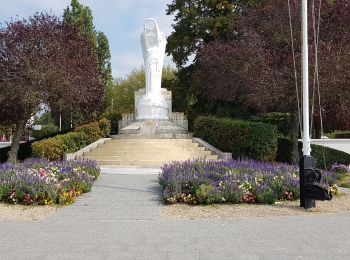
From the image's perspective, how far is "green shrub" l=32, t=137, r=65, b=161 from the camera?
17.9 metres

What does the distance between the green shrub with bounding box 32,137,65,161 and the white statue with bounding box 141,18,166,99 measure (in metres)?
10.0

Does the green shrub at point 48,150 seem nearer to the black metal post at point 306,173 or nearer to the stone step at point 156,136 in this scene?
the stone step at point 156,136

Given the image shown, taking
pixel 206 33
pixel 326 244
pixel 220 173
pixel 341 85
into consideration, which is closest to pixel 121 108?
pixel 206 33

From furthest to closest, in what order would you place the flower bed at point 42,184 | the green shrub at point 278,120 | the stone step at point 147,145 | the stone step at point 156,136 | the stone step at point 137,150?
the green shrub at point 278,120, the stone step at point 156,136, the stone step at point 147,145, the stone step at point 137,150, the flower bed at point 42,184

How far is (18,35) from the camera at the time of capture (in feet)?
61.6

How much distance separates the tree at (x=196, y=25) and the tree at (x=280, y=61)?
581 centimetres

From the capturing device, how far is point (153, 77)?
27.7 meters

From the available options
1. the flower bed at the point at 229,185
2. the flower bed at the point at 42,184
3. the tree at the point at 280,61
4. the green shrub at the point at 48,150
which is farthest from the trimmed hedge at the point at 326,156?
the flower bed at the point at 42,184

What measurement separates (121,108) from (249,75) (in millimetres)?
36564

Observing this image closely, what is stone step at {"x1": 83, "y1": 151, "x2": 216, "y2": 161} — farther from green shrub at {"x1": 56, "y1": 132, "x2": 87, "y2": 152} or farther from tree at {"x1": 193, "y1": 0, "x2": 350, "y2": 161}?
tree at {"x1": 193, "y1": 0, "x2": 350, "y2": 161}

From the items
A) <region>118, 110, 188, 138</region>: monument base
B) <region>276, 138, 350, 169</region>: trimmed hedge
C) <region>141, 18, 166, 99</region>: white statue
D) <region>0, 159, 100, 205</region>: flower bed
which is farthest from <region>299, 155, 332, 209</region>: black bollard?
<region>141, 18, 166, 99</region>: white statue

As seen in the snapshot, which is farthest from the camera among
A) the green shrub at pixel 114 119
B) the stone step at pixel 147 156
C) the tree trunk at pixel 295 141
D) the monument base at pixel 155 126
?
the green shrub at pixel 114 119

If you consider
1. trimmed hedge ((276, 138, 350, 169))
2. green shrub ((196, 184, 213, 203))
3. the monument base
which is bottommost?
green shrub ((196, 184, 213, 203))

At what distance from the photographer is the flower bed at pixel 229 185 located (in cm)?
1038
